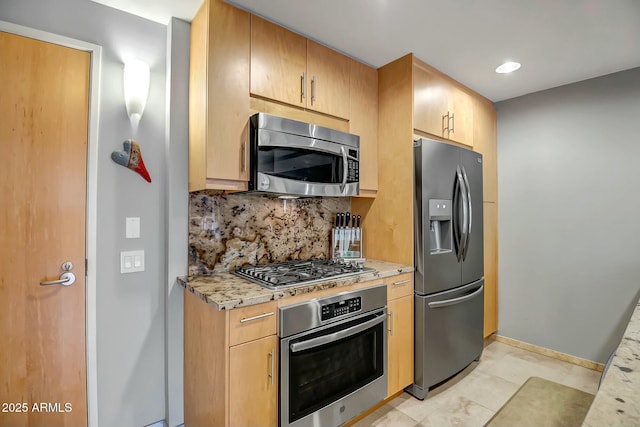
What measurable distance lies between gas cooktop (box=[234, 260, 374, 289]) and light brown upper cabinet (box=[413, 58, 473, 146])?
120 cm

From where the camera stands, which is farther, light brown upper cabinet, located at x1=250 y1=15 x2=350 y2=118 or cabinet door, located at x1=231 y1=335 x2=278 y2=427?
Answer: light brown upper cabinet, located at x1=250 y1=15 x2=350 y2=118

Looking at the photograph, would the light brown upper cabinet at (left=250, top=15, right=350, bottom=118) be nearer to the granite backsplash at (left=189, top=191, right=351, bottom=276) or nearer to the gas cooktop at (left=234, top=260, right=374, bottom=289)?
the granite backsplash at (left=189, top=191, right=351, bottom=276)

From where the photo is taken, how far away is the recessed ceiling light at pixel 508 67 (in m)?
2.39

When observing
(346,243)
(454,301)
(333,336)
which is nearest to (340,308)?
(333,336)

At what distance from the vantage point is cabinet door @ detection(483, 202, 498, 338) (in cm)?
300

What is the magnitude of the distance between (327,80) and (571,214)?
8.04 ft

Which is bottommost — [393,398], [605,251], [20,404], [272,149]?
[393,398]

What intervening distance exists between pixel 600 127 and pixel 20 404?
4.31 metres

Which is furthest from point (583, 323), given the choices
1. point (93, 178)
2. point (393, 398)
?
point (93, 178)

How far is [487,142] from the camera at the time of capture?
3064mm

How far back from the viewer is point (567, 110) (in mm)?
2760

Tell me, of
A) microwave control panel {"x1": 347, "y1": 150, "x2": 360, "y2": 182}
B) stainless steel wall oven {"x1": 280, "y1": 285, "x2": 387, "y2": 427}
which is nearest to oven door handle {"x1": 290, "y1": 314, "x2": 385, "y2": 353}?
stainless steel wall oven {"x1": 280, "y1": 285, "x2": 387, "y2": 427}

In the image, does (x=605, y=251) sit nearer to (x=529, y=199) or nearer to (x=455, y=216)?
(x=529, y=199)

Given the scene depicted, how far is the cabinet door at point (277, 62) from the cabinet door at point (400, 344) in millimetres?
1511
